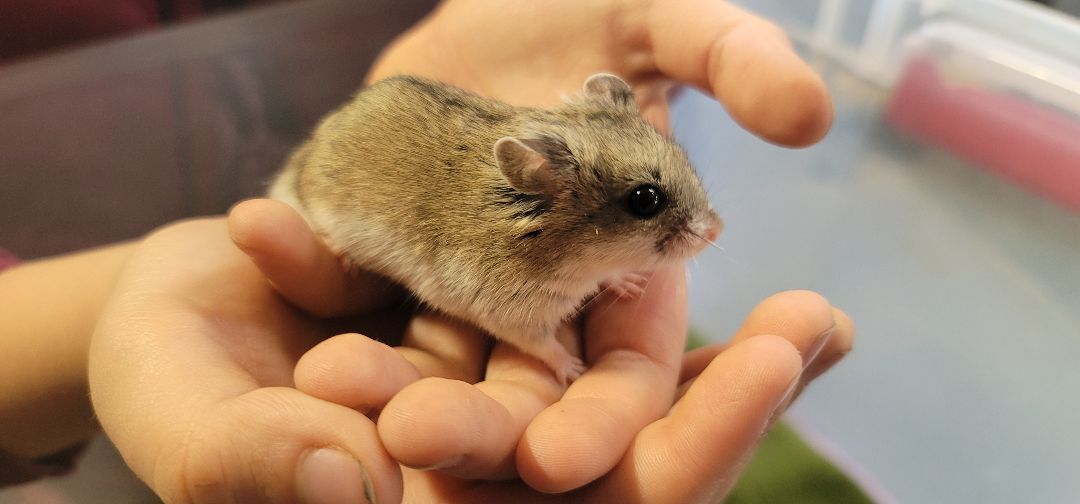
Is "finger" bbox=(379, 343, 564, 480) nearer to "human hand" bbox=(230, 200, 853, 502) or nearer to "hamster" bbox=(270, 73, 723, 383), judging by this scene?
"human hand" bbox=(230, 200, 853, 502)

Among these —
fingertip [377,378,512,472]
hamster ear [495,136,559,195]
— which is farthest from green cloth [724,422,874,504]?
fingertip [377,378,512,472]

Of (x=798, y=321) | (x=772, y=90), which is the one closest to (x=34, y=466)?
(x=798, y=321)

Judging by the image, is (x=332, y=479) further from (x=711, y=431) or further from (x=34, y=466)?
(x=34, y=466)

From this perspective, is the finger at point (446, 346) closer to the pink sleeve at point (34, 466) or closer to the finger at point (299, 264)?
the finger at point (299, 264)

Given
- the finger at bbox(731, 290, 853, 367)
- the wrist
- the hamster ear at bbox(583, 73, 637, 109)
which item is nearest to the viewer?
the finger at bbox(731, 290, 853, 367)

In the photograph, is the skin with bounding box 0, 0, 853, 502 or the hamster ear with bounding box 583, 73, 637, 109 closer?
the skin with bounding box 0, 0, 853, 502

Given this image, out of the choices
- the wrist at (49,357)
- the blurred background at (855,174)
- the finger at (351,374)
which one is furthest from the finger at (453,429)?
the blurred background at (855,174)
